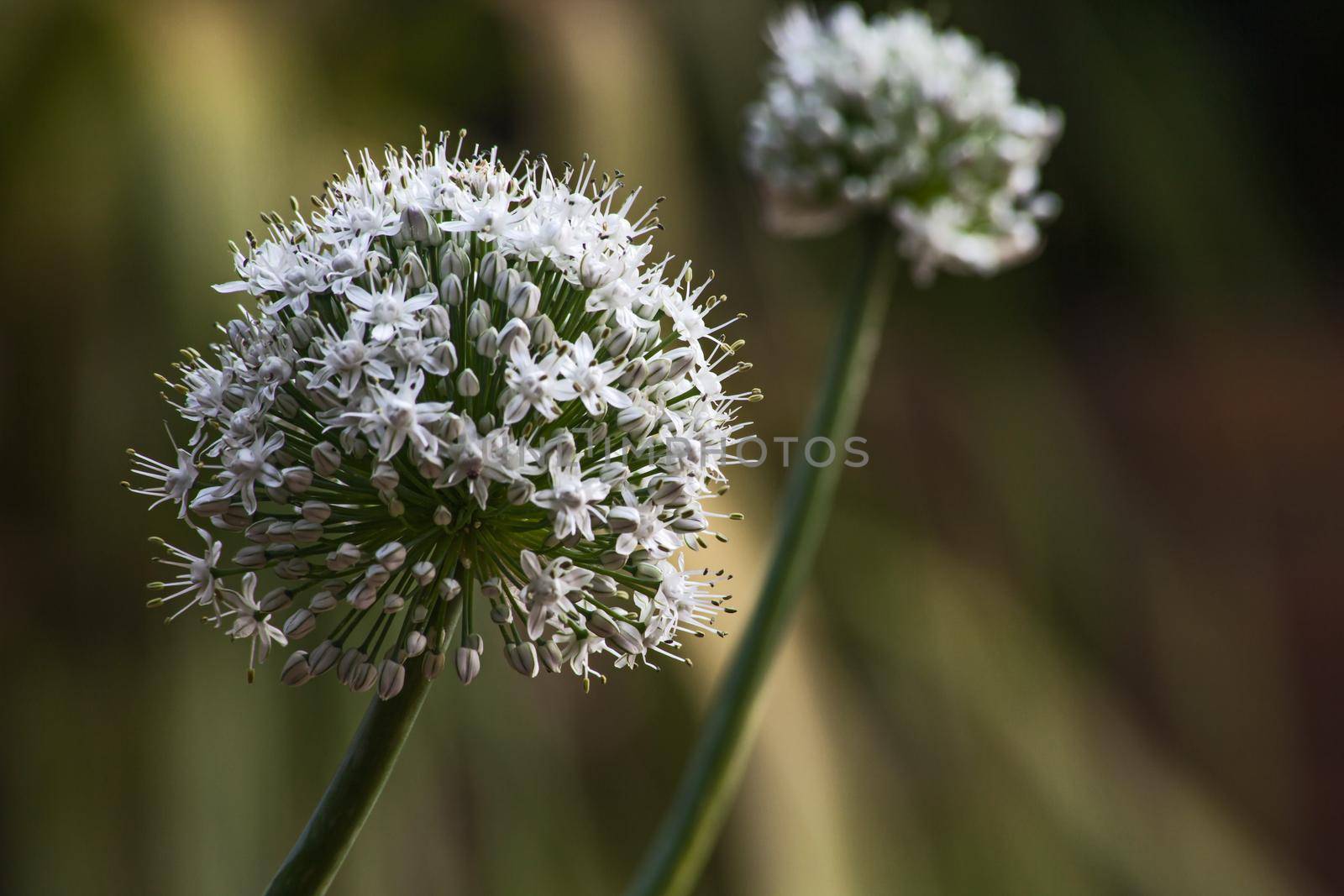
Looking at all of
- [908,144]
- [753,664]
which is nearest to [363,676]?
[753,664]

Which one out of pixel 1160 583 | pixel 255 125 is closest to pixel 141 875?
pixel 255 125

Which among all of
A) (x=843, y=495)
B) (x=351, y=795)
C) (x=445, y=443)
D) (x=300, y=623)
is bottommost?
(x=351, y=795)

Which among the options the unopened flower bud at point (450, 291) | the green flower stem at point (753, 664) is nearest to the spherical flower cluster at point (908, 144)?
the green flower stem at point (753, 664)

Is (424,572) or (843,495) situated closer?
(424,572)

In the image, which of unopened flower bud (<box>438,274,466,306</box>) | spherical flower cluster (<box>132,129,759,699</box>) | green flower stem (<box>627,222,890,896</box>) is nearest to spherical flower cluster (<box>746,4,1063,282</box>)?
green flower stem (<box>627,222,890,896</box>)

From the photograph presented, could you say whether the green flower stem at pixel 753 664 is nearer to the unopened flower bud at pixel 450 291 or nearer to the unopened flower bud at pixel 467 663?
the unopened flower bud at pixel 467 663

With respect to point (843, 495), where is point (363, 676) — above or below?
below

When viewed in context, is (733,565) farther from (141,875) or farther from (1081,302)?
(1081,302)

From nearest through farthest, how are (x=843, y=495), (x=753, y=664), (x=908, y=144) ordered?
(x=753, y=664), (x=908, y=144), (x=843, y=495)

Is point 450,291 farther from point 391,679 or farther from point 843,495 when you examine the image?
point 843,495
